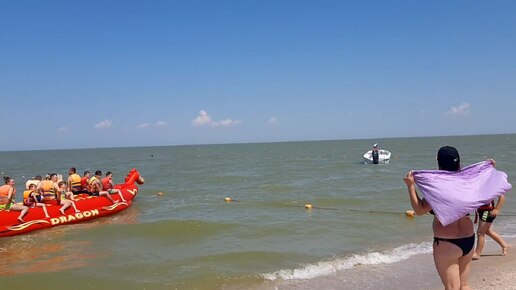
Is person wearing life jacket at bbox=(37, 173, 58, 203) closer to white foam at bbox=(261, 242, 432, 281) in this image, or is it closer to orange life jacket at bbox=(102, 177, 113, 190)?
orange life jacket at bbox=(102, 177, 113, 190)

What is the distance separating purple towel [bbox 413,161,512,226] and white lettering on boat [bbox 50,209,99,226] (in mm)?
10877

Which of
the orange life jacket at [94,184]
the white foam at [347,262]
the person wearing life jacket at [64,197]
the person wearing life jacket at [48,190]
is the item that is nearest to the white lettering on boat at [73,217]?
the person wearing life jacket at [64,197]

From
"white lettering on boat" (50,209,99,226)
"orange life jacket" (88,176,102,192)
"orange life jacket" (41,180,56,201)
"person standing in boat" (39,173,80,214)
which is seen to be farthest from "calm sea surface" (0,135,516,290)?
"orange life jacket" (88,176,102,192)

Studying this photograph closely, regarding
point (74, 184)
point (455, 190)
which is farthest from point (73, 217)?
point (455, 190)

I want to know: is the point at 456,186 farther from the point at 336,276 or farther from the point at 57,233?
the point at 57,233

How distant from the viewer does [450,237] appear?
2.95m

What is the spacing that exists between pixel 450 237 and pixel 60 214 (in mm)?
11047

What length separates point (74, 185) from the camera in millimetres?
12969

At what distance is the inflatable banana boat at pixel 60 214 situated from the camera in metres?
10.2

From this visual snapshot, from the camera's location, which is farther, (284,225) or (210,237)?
(284,225)

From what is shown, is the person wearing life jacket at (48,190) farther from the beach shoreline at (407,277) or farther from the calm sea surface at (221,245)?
the beach shoreline at (407,277)

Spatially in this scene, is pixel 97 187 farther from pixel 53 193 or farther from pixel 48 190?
pixel 48 190

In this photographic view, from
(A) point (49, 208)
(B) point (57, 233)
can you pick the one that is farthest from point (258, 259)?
(A) point (49, 208)

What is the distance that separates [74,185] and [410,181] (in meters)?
12.4
